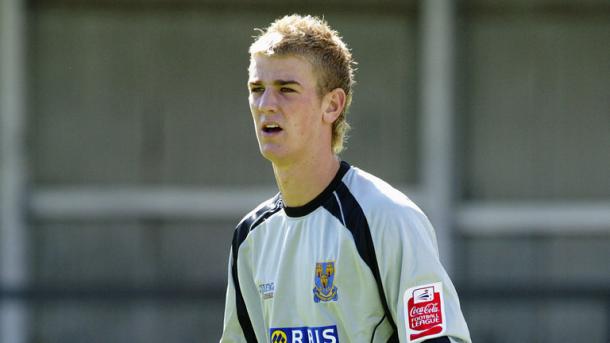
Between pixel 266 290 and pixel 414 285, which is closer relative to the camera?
pixel 414 285

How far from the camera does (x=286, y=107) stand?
128 inches

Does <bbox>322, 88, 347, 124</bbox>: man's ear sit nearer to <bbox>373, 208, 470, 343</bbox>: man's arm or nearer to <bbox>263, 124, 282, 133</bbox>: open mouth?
<bbox>263, 124, 282, 133</bbox>: open mouth

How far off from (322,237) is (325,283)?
0.14 m

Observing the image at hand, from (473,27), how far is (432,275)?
4401 millimetres

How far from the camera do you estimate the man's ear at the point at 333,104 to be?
3338 millimetres

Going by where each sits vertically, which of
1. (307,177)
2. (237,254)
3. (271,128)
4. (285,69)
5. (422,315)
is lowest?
(422,315)

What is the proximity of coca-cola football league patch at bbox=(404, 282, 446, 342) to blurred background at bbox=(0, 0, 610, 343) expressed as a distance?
4.15m

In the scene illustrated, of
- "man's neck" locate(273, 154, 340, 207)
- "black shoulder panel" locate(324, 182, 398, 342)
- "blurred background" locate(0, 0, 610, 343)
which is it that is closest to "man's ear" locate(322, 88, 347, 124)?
"man's neck" locate(273, 154, 340, 207)

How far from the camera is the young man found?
3.02 metres

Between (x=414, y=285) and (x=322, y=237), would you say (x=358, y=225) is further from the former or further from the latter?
(x=414, y=285)

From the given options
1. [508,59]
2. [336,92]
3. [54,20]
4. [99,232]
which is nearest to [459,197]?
[508,59]

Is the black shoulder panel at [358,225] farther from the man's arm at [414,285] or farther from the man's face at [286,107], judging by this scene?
the man's face at [286,107]

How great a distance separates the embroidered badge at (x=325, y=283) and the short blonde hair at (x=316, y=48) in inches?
16.6

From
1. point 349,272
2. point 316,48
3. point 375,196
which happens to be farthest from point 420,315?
point 316,48
